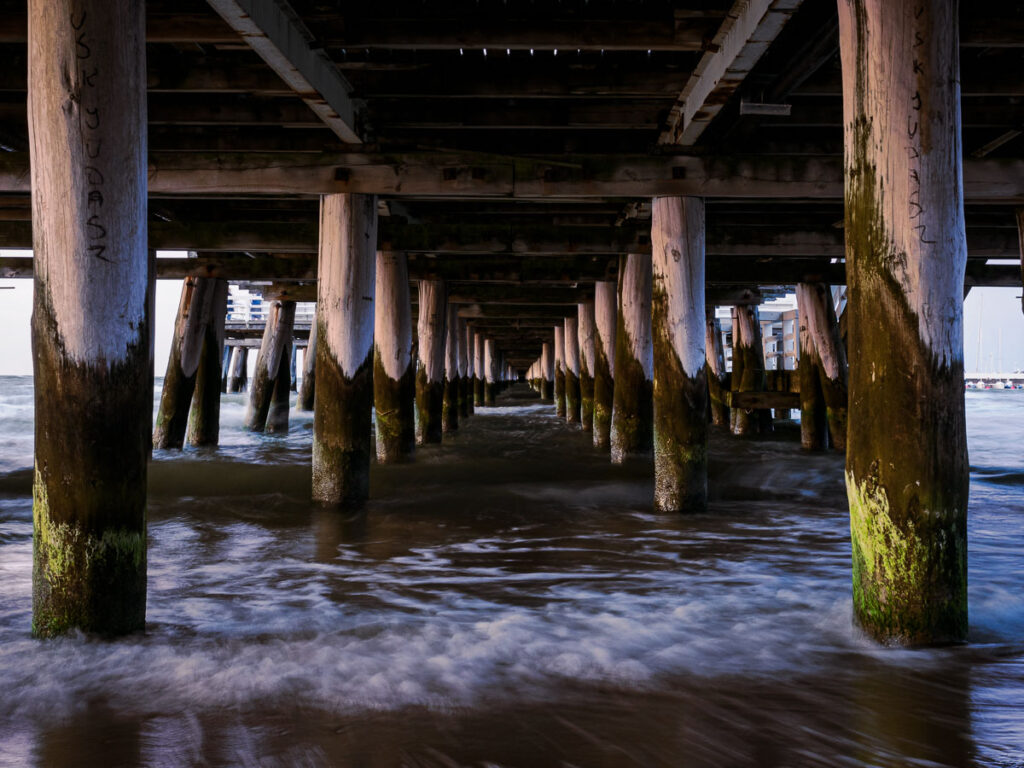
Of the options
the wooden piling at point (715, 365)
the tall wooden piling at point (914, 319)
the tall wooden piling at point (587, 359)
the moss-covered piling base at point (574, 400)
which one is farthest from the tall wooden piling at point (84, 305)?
the moss-covered piling base at point (574, 400)

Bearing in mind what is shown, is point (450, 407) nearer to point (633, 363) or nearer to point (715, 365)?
point (715, 365)

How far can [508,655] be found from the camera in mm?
2949

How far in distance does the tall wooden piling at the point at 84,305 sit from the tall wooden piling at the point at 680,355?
12.3 feet

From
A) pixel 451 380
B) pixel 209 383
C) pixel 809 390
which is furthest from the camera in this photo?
pixel 451 380

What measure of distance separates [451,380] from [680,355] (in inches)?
377

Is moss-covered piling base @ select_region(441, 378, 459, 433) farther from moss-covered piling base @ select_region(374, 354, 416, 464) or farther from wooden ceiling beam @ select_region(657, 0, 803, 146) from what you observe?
wooden ceiling beam @ select_region(657, 0, 803, 146)

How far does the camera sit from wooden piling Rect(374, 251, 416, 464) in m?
8.59

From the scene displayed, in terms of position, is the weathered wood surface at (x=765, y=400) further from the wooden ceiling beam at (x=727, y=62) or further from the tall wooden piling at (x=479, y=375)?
the tall wooden piling at (x=479, y=375)

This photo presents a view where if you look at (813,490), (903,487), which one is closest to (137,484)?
(903,487)

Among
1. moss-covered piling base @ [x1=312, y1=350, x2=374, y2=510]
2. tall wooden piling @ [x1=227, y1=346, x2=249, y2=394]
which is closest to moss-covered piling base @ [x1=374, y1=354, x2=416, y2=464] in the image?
moss-covered piling base @ [x1=312, y1=350, x2=374, y2=510]

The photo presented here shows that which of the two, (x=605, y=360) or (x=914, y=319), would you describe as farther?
(x=605, y=360)

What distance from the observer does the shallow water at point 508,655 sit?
2.25 m

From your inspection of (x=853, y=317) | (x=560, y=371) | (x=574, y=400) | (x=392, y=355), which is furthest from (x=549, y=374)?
(x=853, y=317)

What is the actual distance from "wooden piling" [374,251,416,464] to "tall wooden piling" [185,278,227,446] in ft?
7.65
